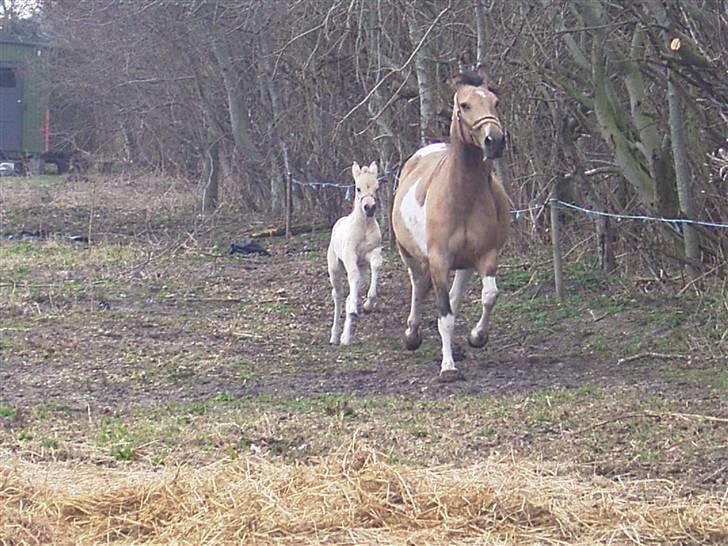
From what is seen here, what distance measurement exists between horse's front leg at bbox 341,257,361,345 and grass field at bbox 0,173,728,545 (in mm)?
228

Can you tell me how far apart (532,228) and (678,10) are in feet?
14.1

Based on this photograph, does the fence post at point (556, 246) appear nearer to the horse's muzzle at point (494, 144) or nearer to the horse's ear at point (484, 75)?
the horse's ear at point (484, 75)

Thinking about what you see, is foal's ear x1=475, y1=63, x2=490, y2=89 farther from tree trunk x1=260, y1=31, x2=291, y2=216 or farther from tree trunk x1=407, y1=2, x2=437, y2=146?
tree trunk x1=260, y1=31, x2=291, y2=216

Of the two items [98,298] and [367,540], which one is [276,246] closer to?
[98,298]

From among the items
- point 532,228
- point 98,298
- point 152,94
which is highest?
point 152,94

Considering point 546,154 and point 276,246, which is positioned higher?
point 546,154

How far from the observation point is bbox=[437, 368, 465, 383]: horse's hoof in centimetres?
873

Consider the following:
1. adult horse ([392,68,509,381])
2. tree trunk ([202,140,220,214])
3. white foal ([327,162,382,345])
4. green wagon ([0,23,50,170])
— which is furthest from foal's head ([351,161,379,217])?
green wagon ([0,23,50,170])

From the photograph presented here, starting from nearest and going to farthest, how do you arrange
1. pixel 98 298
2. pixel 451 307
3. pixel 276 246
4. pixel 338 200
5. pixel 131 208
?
pixel 451 307 → pixel 98 298 → pixel 276 246 → pixel 338 200 → pixel 131 208

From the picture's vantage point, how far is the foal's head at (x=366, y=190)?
11203mm

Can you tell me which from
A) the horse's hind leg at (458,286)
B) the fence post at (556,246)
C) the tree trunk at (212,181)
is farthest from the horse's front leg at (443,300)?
the tree trunk at (212,181)

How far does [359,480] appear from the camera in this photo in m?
5.40

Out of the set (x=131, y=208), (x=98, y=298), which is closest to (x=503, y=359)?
(x=98, y=298)

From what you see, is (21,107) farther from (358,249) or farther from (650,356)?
(650,356)
